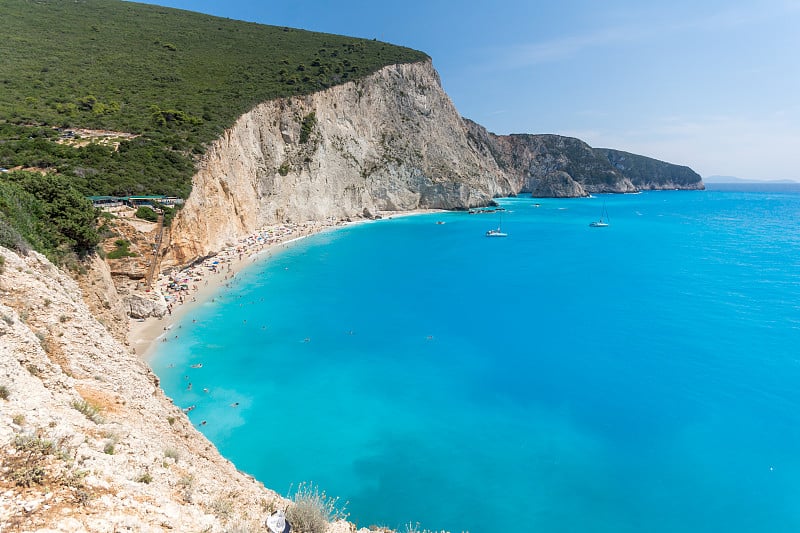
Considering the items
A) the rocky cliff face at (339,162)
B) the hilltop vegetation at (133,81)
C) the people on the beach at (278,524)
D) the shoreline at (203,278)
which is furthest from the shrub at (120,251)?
the people on the beach at (278,524)

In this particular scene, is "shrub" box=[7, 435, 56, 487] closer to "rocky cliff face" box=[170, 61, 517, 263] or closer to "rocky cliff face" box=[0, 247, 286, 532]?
"rocky cliff face" box=[0, 247, 286, 532]

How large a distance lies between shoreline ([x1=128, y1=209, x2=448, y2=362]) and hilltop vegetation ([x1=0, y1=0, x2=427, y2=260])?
699 centimetres

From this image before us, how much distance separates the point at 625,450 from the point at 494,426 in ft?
16.7

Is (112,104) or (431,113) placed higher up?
(431,113)

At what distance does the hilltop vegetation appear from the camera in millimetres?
29980

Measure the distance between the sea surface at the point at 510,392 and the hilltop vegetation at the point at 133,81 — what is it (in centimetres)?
1131

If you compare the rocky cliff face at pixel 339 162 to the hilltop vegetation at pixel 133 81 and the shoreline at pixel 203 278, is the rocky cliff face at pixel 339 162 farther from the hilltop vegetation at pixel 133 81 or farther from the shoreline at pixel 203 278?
the hilltop vegetation at pixel 133 81

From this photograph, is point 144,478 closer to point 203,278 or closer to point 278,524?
point 278,524

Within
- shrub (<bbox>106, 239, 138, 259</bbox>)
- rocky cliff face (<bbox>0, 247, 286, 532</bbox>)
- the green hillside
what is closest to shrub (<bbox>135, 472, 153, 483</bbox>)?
rocky cliff face (<bbox>0, 247, 286, 532</bbox>)

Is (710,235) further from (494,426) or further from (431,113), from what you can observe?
(494,426)

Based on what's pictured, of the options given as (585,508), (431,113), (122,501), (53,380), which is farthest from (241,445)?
(431,113)

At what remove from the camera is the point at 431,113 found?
9650 cm

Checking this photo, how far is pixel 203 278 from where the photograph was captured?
112 ft

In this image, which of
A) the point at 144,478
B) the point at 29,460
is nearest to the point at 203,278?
the point at 144,478
